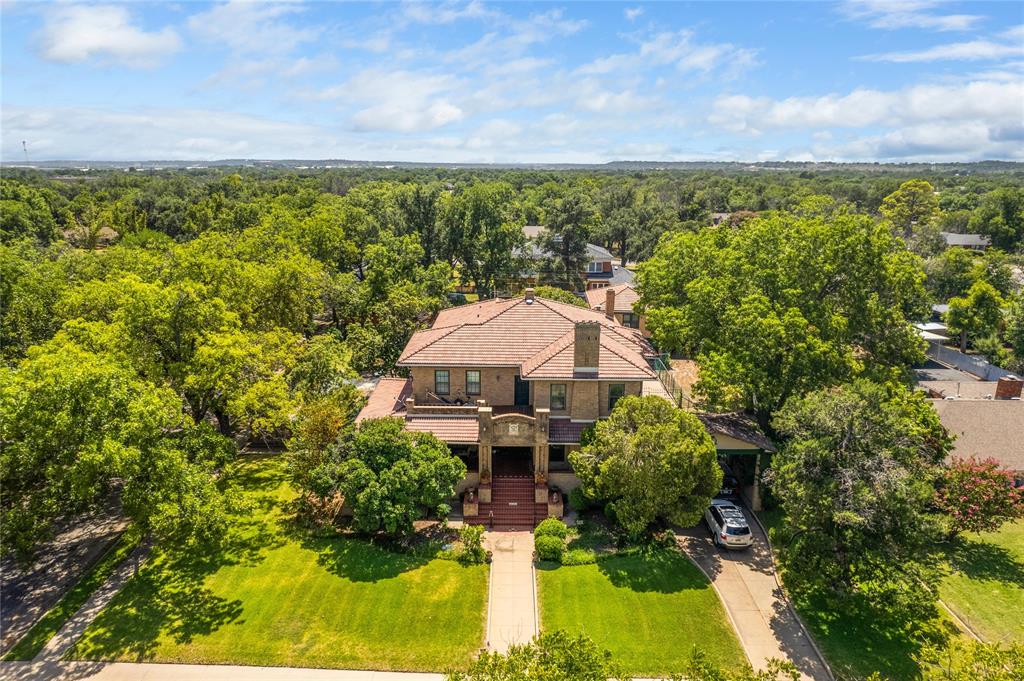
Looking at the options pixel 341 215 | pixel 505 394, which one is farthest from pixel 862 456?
pixel 341 215

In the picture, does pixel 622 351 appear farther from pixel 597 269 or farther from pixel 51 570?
pixel 597 269

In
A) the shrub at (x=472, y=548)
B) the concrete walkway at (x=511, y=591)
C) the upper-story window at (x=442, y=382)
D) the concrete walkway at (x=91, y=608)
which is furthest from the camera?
the upper-story window at (x=442, y=382)

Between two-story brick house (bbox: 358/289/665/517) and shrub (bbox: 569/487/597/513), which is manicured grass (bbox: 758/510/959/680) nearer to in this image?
shrub (bbox: 569/487/597/513)

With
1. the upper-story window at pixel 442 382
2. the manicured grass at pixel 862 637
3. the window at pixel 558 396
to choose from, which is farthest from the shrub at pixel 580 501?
the manicured grass at pixel 862 637

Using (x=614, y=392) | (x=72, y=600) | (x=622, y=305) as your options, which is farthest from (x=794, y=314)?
(x=72, y=600)

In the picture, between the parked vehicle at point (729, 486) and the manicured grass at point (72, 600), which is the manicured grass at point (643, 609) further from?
the manicured grass at point (72, 600)

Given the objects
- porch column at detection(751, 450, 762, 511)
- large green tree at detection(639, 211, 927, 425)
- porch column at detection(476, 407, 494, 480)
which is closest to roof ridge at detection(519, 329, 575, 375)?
porch column at detection(476, 407, 494, 480)
